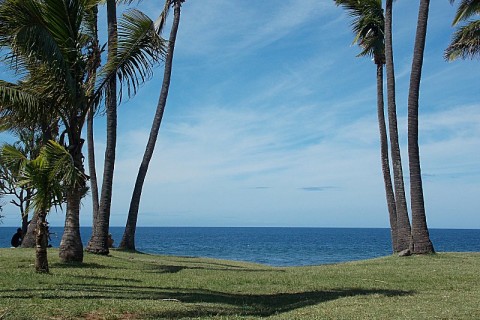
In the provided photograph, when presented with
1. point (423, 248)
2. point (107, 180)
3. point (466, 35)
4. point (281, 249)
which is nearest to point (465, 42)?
point (466, 35)

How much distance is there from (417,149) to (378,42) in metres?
7.03

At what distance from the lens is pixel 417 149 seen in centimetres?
2095

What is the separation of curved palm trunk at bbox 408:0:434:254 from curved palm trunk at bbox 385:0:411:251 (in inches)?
35.0

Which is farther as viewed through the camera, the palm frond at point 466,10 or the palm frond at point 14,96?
the palm frond at point 466,10

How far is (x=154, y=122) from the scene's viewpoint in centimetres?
2516

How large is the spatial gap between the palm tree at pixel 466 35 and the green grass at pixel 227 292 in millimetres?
10645

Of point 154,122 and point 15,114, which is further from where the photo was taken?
point 154,122

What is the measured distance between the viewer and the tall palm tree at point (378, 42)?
2467 cm

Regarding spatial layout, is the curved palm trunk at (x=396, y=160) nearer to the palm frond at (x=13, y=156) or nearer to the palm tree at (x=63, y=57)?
the palm tree at (x=63, y=57)

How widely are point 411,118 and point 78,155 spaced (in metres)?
12.6

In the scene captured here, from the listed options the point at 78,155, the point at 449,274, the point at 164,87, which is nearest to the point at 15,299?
the point at 78,155

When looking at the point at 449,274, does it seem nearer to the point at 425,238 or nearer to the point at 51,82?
the point at 425,238

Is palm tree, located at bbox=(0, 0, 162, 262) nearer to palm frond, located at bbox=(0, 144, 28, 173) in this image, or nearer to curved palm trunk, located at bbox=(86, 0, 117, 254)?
palm frond, located at bbox=(0, 144, 28, 173)

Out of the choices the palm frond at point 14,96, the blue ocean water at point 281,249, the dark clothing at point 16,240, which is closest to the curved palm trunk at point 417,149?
the blue ocean water at point 281,249
